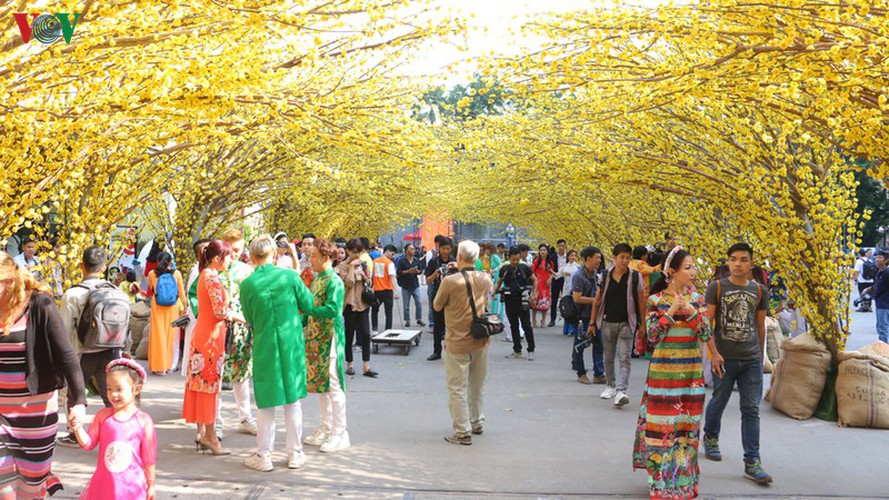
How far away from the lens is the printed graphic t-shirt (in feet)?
20.2

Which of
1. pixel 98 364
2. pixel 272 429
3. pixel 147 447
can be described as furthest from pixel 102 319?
pixel 147 447

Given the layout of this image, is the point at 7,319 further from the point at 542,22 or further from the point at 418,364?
the point at 418,364

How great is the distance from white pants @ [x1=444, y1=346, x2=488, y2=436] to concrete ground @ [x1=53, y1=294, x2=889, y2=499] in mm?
196

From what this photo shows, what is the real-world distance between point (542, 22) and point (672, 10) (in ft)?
7.26

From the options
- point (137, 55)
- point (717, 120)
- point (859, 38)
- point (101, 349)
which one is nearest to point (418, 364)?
point (717, 120)

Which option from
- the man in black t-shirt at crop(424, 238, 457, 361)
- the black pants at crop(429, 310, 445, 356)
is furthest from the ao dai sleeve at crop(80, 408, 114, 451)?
the black pants at crop(429, 310, 445, 356)

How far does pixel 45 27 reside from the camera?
491 centimetres

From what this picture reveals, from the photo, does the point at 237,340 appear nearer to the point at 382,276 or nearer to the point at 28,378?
the point at 28,378

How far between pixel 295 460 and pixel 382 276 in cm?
840

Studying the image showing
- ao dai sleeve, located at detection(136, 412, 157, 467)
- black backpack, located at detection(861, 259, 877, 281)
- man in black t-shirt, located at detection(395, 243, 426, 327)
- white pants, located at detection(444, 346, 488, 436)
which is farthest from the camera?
black backpack, located at detection(861, 259, 877, 281)

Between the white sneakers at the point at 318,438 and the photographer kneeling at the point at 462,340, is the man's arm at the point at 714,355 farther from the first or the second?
the white sneakers at the point at 318,438

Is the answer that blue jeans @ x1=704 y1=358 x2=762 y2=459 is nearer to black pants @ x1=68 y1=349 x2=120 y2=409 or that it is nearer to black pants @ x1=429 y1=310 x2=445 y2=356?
black pants @ x1=68 y1=349 x2=120 y2=409

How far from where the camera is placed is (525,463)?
21.5 feet

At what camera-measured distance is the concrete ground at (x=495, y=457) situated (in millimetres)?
5848
